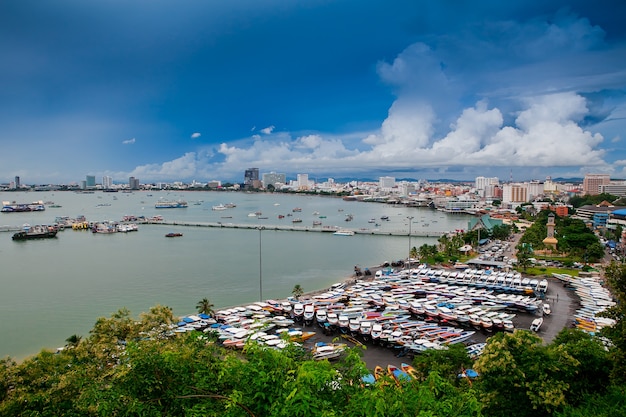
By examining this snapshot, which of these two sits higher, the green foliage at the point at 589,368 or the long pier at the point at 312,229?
the green foliage at the point at 589,368

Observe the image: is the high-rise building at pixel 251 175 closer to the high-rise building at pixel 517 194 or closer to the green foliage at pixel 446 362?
the high-rise building at pixel 517 194

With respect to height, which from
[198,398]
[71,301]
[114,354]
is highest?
[198,398]

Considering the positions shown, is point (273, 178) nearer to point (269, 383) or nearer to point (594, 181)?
point (594, 181)

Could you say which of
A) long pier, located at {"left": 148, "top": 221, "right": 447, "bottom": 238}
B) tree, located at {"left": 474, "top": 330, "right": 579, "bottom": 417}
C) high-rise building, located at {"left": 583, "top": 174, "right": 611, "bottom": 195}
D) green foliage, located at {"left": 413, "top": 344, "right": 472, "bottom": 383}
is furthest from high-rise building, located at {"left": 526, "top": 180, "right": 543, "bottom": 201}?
tree, located at {"left": 474, "top": 330, "right": 579, "bottom": 417}

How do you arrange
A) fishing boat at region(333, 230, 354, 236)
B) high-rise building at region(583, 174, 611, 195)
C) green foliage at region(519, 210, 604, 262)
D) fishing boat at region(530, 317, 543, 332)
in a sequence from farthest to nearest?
1. high-rise building at region(583, 174, 611, 195)
2. fishing boat at region(333, 230, 354, 236)
3. green foliage at region(519, 210, 604, 262)
4. fishing boat at region(530, 317, 543, 332)

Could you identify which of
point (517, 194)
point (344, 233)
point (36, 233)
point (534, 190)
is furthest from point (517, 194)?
point (36, 233)

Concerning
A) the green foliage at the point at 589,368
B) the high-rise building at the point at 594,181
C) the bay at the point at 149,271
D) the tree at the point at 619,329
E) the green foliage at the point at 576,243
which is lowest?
the bay at the point at 149,271

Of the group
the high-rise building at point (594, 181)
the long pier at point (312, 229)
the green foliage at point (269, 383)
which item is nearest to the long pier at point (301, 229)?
the long pier at point (312, 229)

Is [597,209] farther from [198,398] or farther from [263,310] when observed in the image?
[198,398]

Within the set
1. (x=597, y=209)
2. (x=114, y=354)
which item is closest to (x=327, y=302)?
(x=114, y=354)

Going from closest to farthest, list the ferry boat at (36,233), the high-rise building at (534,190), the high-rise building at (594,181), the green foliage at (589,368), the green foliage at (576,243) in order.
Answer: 1. the green foliage at (589,368)
2. the green foliage at (576,243)
3. the ferry boat at (36,233)
4. the high-rise building at (534,190)
5. the high-rise building at (594,181)

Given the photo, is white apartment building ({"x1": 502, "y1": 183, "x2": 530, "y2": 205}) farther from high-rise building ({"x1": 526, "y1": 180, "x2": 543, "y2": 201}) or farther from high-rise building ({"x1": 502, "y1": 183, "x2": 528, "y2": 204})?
high-rise building ({"x1": 526, "y1": 180, "x2": 543, "y2": 201})
